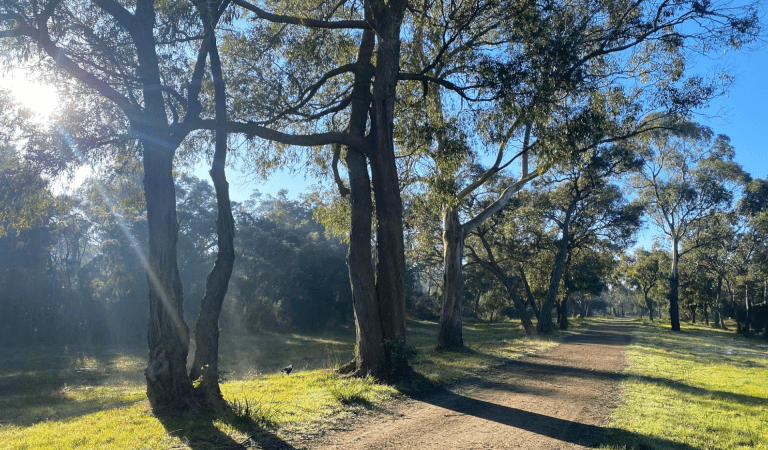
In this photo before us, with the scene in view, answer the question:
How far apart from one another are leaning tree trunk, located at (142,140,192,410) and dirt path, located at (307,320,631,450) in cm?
273

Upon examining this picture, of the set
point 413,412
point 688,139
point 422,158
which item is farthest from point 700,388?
point 688,139

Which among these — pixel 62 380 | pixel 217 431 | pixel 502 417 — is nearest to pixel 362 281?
pixel 502 417

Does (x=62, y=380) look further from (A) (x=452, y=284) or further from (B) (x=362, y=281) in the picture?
(A) (x=452, y=284)

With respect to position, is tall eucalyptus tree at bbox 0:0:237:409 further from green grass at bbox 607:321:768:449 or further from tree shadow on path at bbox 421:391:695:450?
green grass at bbox 607:321:768:449

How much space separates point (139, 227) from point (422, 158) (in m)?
30.8

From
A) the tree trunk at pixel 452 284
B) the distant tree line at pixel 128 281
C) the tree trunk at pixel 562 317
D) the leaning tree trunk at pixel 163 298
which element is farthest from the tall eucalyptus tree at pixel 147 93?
the tree trunk at pixel 562 317

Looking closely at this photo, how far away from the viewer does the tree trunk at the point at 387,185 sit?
10.2m

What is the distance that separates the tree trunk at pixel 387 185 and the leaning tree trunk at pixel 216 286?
3.46 meters

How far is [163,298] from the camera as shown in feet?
23.4

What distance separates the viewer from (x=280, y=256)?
129 ft

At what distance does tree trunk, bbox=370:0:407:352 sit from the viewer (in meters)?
10.2

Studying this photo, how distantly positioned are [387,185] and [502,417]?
5.28 m

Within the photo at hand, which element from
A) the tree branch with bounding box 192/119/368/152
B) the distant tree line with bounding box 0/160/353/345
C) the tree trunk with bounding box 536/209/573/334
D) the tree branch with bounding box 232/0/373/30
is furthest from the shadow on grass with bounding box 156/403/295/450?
the distant tree line with bounding box 0/160/353/345

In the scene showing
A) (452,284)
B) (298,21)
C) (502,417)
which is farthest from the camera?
(452,284)
